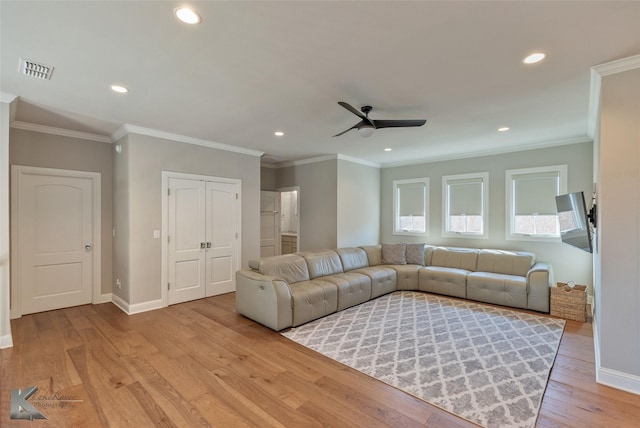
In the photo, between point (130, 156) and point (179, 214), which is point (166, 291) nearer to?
point (179, 214)

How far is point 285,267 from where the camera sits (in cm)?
427

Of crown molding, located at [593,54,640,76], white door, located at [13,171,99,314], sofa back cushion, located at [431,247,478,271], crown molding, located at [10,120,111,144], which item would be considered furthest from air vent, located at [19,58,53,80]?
sofa back cushion, located at [431,247,478,271]

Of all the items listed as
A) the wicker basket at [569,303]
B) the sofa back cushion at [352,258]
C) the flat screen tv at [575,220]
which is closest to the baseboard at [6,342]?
the sofa back cushion at [352,258]

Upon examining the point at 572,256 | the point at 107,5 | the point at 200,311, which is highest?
the point at 107,5

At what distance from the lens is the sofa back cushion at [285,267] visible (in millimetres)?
4113

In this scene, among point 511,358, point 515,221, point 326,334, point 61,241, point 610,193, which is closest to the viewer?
point 610,193

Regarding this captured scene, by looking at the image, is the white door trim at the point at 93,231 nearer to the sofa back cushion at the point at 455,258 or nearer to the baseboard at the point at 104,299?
the baseboard at the point at 104,299

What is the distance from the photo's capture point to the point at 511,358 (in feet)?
9.76

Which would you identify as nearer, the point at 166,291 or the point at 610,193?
the point at 610,193

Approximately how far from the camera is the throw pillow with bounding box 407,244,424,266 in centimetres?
586

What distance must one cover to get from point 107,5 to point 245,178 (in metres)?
3.89

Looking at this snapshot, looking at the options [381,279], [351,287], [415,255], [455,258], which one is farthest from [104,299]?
[455,258]

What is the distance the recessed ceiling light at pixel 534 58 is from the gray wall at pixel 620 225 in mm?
673

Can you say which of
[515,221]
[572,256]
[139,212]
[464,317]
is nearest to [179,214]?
[139,212]
